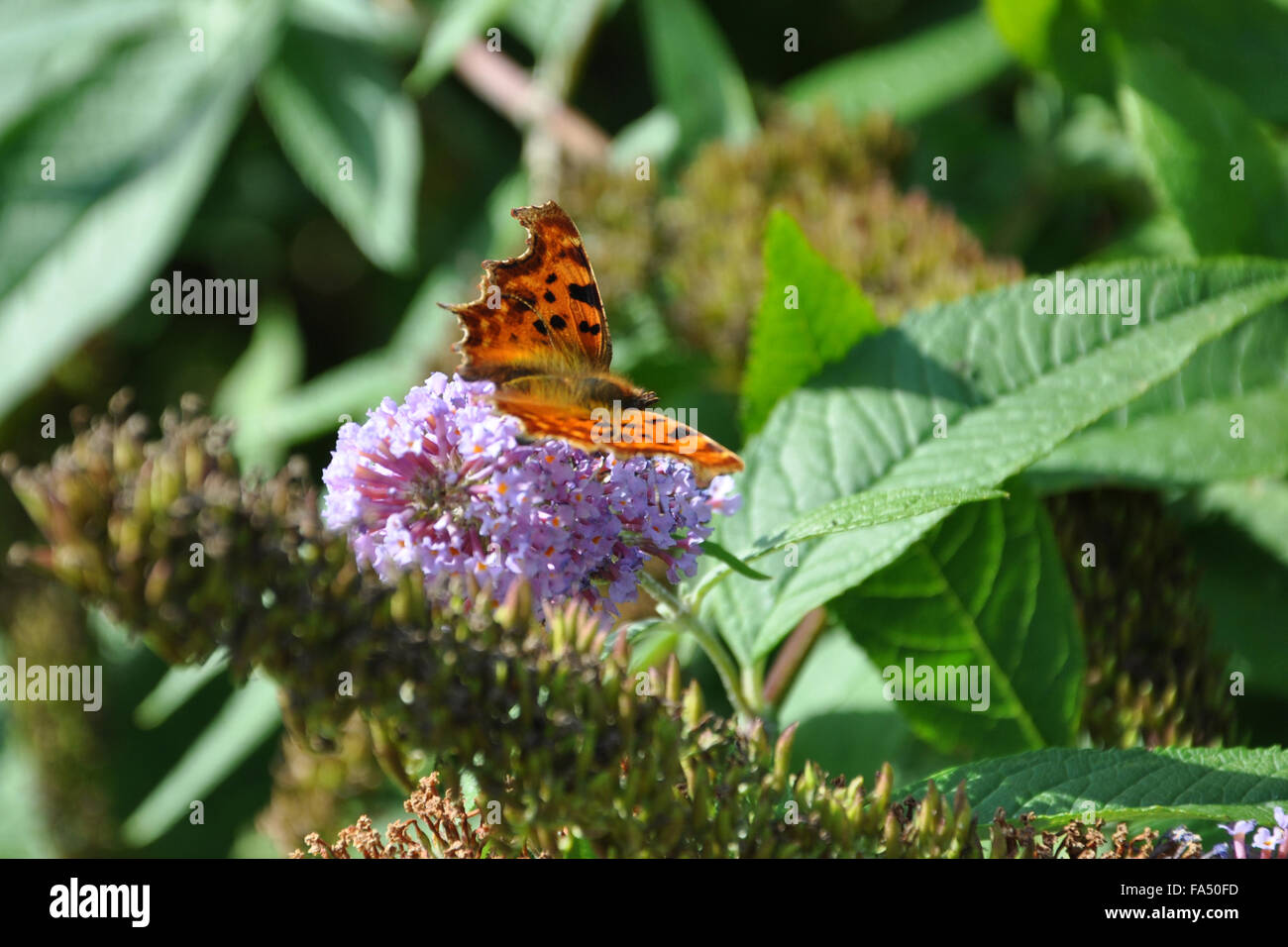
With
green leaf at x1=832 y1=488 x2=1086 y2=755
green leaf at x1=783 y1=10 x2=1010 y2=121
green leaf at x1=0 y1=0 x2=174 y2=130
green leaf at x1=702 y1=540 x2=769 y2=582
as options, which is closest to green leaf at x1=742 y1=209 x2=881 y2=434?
green leaf at x1=832 y1=488 x2=1086 y2=755

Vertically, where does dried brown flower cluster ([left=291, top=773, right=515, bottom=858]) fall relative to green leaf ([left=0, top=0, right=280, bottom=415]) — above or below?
below

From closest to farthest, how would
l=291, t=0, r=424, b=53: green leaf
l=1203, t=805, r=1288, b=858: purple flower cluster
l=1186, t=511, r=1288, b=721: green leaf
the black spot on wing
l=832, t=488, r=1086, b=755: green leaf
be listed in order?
l=1203, t=805, r=1288, b=858: purple flower cluster, the black spot on wing, l=832, t=488, r=1086, b=755: green leaf, l=1186, t=511, r=1288, b=721: green leaf, l=291, t=0, r=424, b=53: green leaf

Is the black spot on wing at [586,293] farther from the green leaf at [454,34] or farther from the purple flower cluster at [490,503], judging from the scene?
the green leaf at [454,34]

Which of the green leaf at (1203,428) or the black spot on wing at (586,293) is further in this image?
the green leaf at (1203,428)

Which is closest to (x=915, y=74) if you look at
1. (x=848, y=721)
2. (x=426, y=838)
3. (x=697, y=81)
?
(x=697, y=81)

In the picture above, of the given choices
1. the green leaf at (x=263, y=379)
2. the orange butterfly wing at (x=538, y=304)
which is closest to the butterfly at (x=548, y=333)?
the orange butterfly wing at (x=538, y=304)

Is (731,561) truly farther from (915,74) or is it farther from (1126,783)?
(915,74)

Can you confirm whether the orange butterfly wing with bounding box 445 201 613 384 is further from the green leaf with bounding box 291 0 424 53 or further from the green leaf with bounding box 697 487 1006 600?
the green leaf with bounding box 291 0 424 53
